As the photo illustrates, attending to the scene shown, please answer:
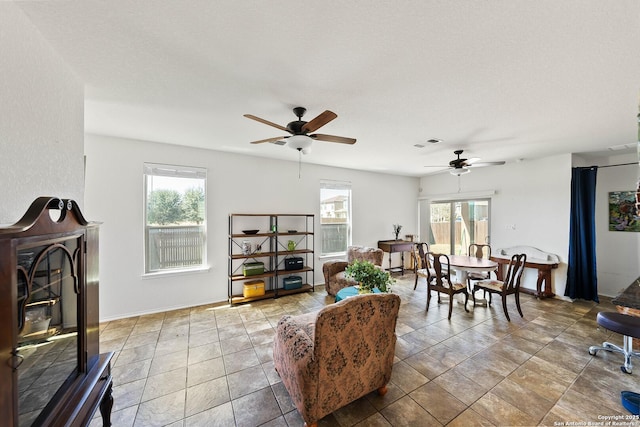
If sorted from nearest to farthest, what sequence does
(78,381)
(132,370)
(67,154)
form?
(78,381)
(67,154)
(132,370)

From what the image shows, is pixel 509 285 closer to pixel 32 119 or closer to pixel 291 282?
pixel 291 282

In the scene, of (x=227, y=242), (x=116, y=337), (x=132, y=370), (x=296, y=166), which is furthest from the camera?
(x=296, y=166)

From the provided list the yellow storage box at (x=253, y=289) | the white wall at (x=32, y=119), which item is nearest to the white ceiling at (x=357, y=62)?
the white wall at (x=32, y=119)

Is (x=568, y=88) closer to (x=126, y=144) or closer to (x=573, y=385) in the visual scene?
(x=573, y=385)

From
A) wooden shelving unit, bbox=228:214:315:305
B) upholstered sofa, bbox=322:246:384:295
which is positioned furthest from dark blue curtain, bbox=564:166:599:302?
wooden shelving unit, bbox=228:214:315:305

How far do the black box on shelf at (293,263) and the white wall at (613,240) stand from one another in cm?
548

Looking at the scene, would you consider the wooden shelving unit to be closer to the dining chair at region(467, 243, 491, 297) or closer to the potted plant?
the potted plant

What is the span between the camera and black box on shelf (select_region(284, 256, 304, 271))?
4520mm

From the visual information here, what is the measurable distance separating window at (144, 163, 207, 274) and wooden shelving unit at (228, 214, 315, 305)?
55cm

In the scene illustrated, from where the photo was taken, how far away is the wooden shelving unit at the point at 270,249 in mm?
4188

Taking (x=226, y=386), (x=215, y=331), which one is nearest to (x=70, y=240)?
(x=226, y=386)

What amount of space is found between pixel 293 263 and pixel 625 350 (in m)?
4.27

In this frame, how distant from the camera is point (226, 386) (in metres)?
2.13

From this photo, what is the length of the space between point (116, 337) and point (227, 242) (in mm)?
1877
